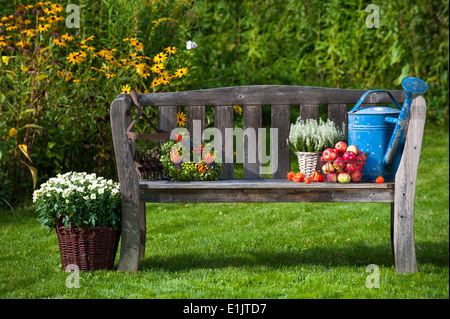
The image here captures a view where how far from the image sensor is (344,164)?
3.57m

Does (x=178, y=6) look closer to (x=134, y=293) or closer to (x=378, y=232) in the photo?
(x=378, y=232)

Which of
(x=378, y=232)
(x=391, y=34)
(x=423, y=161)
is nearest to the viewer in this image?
(x=378, y=232)

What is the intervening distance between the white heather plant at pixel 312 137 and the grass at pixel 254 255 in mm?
751

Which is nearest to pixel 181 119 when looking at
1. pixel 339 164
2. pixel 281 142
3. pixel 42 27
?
pixel 42 27

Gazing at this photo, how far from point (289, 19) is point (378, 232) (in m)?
5.63

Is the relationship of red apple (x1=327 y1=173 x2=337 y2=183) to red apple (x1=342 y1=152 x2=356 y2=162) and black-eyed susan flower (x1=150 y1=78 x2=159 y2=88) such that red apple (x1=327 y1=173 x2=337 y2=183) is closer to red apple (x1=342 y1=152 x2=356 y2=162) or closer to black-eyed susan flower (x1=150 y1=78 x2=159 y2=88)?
red apple (x1=342 y1=152 x2=356 y2=162)

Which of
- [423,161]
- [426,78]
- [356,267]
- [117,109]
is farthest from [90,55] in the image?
[426,78]

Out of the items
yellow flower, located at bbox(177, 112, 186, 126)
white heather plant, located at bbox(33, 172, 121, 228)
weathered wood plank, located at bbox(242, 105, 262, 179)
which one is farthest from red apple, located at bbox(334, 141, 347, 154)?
yellow flower, located at bbox(177, 112, 186, 126)

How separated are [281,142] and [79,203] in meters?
1.38

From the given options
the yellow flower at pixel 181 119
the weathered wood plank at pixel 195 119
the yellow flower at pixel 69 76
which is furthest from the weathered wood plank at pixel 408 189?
the yellow flower at pixel 69 76

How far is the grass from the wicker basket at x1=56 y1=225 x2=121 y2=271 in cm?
8

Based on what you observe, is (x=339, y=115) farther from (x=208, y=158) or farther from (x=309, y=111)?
(x=208, y=158)

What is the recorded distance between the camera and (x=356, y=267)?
3809mm

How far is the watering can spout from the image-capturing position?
139 inches
